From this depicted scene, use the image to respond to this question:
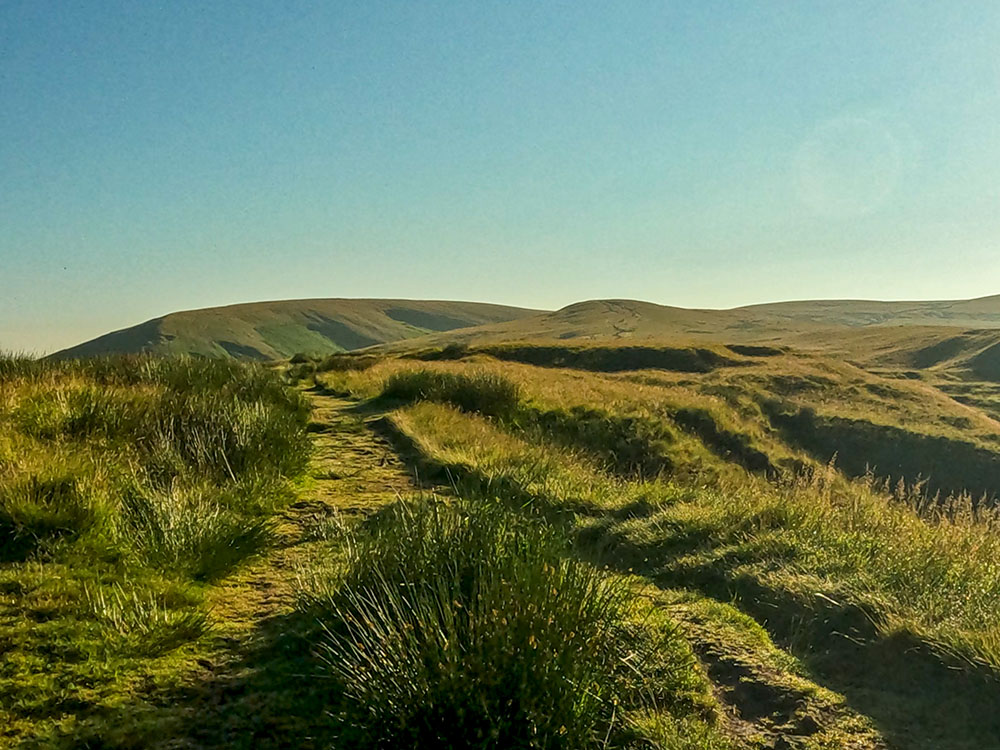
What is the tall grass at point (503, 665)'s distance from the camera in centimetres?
283

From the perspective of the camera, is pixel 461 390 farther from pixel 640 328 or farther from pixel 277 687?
pixel 640 328

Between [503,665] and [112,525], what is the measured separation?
3668mm

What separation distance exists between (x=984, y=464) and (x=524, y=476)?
21979mm

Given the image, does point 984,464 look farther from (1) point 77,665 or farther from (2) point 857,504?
(1) point 77,665

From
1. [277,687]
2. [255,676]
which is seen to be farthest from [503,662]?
[255,676]

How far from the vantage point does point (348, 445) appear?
1074cm

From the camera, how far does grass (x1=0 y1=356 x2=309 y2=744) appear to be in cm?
344

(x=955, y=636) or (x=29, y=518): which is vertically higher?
(x=29, y=518)

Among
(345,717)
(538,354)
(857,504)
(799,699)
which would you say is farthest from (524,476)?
(538,354)

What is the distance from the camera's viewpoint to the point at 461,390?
16422 millimetres

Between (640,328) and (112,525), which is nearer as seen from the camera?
(112,525)

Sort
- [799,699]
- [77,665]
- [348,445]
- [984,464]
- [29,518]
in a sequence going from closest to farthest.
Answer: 1. [77,665]
2. [799,699]
3. [29,518]
4. [348,445]
5. [984,464]

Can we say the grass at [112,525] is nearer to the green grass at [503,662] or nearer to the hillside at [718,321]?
the green grass at [503,662]

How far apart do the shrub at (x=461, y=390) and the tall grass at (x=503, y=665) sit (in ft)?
36.9
